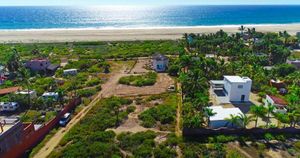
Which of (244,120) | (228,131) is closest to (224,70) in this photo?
(244,120)

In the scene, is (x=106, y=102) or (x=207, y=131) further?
(x=106, y=102)

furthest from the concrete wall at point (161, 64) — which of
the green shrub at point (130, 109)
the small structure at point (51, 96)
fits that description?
the small structure at point (51, 96)

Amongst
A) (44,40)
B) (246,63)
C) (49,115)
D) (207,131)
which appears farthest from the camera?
(44,40)

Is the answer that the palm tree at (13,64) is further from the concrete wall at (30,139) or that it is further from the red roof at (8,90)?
the concrete wall at (30,139)

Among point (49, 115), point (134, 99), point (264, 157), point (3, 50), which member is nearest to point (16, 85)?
point (49, 115)

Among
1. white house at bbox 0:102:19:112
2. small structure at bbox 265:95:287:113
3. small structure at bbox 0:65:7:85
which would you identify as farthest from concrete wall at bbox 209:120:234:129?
small structure at bbox 0:65:7:85

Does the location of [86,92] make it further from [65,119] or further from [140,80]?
[140,80]

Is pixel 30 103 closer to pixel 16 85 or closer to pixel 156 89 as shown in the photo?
pixel 16 85
